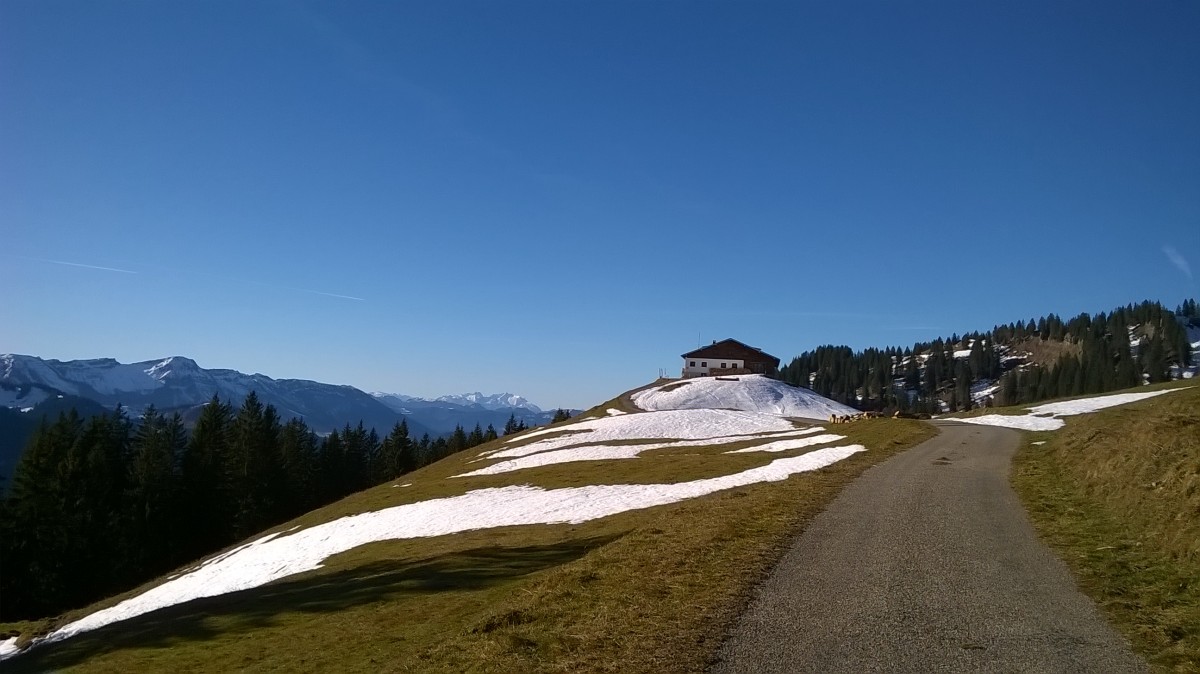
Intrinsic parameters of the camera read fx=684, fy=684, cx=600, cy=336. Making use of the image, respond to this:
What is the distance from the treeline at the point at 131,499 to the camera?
56844 mm

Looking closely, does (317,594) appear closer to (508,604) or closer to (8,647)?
(508,604)

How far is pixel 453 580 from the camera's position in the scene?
17.5 m

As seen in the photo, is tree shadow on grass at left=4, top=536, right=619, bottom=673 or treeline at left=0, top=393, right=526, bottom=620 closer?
tree shadow on grass at left=4, top=536, right=619, bottom=673

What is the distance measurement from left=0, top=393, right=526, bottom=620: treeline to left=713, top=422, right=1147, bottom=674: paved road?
66537 mm

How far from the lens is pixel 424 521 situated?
100 ft

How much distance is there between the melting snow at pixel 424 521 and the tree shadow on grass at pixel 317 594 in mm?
3688

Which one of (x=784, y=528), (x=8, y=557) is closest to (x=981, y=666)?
(x=784, y=528)

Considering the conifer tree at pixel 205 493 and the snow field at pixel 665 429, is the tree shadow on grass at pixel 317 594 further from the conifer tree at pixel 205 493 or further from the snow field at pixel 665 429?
the conifer tree at pixel 205 493

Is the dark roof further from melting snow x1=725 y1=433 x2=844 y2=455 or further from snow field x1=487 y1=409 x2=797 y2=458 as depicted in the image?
melting snow x1=725 y1=433 x2=844 y2=455

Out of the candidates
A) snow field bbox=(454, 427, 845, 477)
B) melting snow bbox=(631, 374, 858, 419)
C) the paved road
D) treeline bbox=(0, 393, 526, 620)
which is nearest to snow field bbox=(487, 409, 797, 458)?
snow field bbox=(454, 427, 845, 477)

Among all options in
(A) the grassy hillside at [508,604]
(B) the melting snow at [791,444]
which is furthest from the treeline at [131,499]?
(B) the melting snow at [791,444]

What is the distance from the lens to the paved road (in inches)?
309

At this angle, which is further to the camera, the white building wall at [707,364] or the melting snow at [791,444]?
the white building wall at [707,364]

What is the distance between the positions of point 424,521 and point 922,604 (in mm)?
24697
